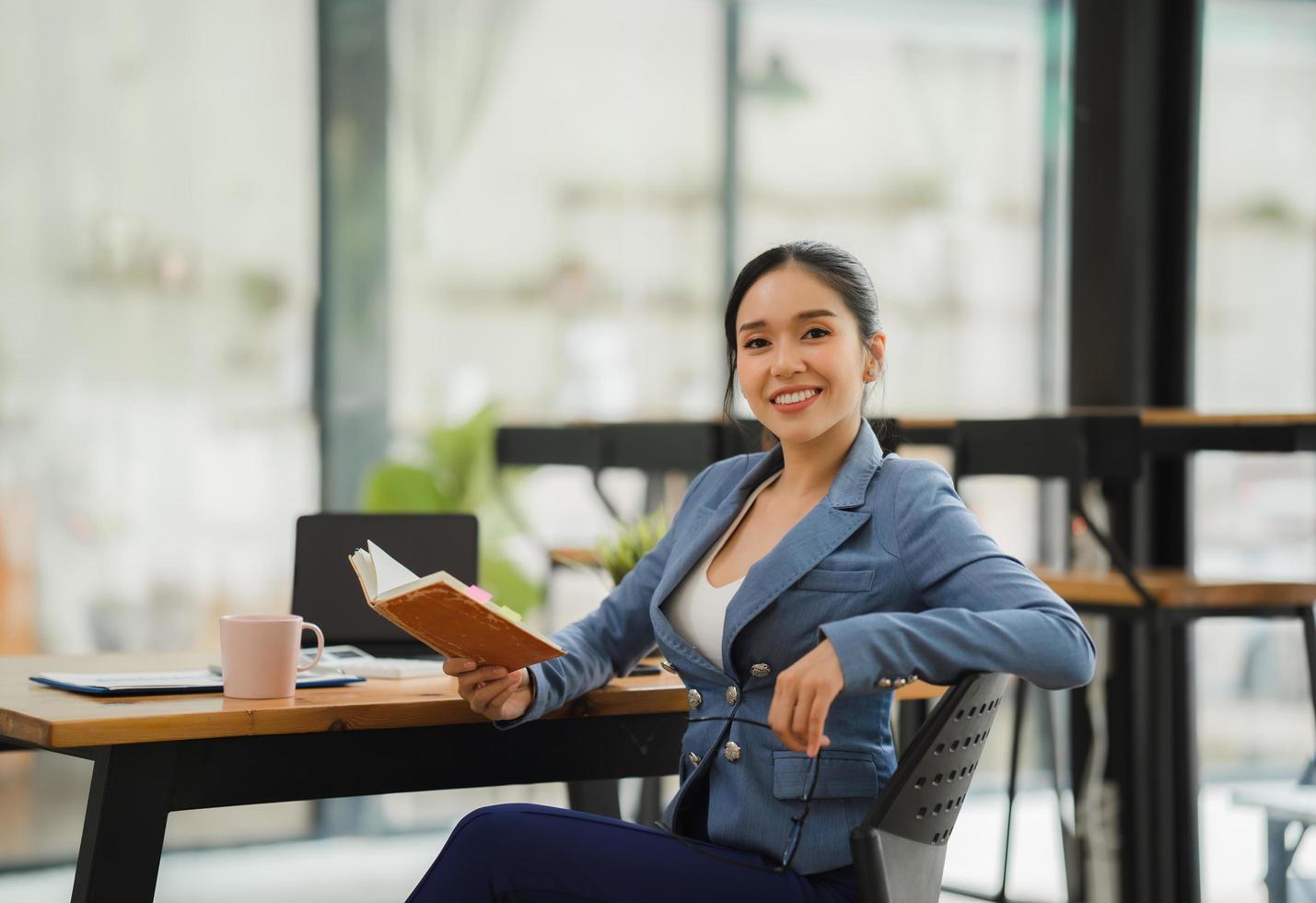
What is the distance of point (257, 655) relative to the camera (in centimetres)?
183

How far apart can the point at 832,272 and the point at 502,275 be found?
3011mm

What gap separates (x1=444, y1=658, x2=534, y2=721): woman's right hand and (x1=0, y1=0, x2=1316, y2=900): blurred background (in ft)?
7.25

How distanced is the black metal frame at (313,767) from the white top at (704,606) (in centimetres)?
20

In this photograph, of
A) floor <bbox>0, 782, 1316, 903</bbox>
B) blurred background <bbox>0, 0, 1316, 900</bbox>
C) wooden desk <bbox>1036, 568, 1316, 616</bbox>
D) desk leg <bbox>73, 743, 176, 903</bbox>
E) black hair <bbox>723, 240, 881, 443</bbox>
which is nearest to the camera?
desk leg <bbox>73, 743, 176, 903</bbox>

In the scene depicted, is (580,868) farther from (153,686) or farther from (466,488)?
(466,488)

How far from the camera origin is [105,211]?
430 cm

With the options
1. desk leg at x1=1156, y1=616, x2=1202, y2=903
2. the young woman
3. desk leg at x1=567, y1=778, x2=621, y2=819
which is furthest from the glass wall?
the young woman

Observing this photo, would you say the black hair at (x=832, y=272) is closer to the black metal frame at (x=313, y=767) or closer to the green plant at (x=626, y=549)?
the black metal frame at (x=313, y=767)

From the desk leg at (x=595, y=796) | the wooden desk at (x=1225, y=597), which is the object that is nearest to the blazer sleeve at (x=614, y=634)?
the desk leg at (x=595, y=796)

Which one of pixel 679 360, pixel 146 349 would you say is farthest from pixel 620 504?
pixel 146 349

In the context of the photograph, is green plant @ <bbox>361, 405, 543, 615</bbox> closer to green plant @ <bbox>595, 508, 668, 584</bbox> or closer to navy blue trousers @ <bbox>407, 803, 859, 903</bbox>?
green plant @ <bbox>595, 508, 668, 584</bbox>

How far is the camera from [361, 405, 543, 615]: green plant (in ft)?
14.0

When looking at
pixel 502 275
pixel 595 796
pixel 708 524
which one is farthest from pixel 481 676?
pixel 502 275

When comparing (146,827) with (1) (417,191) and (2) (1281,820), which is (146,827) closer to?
(2) (1281,820)
